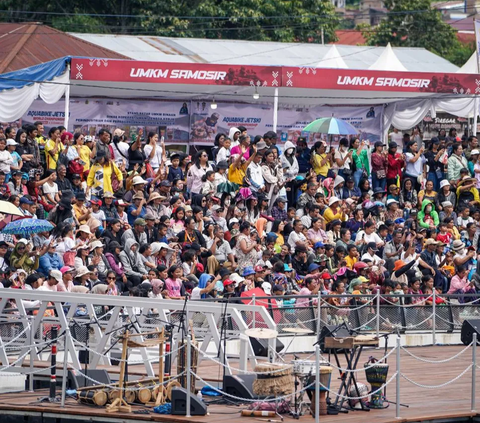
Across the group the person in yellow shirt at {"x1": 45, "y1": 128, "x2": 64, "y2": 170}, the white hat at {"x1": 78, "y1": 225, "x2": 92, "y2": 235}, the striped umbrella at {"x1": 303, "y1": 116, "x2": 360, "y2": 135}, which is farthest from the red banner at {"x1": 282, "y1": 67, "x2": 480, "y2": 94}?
the white hat at {"x1": 78, "y1": 225, "x2": 92, "y2": 235}

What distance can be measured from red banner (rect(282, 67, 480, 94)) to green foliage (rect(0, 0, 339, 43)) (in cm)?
2552

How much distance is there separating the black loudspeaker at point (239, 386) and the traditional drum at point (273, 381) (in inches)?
23.4

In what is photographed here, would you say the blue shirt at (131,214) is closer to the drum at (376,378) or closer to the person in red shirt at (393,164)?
the person in red shirt at (393,164)

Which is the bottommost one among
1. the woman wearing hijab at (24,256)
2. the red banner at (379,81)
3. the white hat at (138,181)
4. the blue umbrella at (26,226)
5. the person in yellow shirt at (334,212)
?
the woman wearing hijab at (24,256)

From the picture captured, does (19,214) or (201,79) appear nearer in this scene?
(19,214)

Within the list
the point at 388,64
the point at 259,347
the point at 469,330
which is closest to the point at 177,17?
the point at 388,64

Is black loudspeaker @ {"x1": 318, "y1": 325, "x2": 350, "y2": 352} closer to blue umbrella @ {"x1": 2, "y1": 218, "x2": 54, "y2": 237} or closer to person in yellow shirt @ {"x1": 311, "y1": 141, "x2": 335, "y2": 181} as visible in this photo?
blue umbrella @ {"x1": 2, "y1": 218, "x2": 54, "y2": 237}

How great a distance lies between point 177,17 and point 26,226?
3888 centimetres

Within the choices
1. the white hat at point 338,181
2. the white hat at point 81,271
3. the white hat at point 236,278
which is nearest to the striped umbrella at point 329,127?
the white hat at point 338,181

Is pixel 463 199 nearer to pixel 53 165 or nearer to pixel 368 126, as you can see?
pixel 368 126

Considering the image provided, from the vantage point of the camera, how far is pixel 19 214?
858 inches

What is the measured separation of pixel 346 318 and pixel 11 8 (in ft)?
132

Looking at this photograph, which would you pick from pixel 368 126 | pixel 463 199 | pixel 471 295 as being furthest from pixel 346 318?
pixel 368 126

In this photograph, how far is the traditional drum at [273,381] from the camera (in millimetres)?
15719
